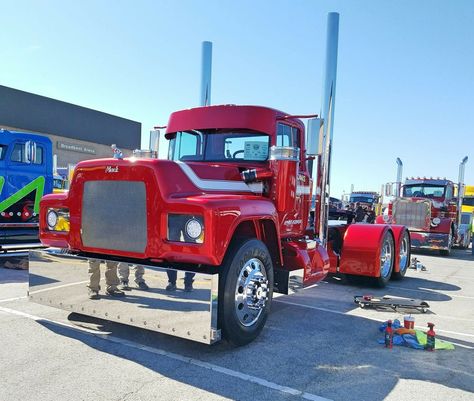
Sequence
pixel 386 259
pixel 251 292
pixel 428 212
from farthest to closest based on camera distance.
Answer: pixel 428 212 < pixel 386 259 < pixel 251 292

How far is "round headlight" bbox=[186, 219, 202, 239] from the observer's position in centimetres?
359

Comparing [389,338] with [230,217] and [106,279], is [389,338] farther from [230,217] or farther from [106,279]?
[106,279]

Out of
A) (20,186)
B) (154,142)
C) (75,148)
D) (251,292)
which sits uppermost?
(75,148)

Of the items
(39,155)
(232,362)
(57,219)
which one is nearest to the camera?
(232,362)

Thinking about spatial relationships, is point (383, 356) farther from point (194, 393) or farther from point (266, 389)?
point (194, 393)

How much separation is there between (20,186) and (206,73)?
199 inches

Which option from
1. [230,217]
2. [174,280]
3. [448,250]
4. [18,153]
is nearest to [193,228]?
[230,217]

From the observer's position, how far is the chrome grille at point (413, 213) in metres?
14.1

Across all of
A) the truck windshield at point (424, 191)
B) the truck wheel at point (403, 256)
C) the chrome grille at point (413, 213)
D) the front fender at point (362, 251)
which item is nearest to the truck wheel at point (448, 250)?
the chrome grille at point (413, 213)

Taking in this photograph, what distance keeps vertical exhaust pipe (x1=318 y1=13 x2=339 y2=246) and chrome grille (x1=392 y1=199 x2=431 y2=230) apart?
366 inches

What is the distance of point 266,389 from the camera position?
10.5 feet

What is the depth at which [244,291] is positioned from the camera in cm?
405

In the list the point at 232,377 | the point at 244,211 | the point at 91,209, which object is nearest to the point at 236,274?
the point at 244,211

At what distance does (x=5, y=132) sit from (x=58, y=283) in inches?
269
